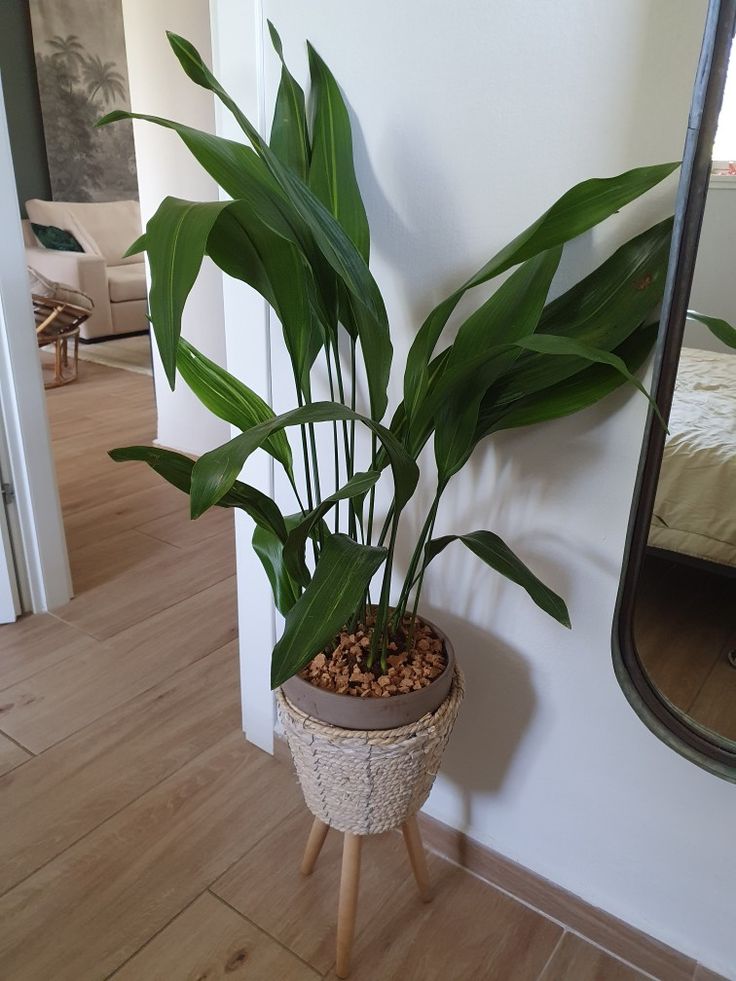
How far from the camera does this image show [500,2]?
894mm

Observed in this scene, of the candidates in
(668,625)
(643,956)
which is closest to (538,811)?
(643,956)

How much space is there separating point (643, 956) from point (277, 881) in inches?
22.6

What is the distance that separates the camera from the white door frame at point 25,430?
1.70 m

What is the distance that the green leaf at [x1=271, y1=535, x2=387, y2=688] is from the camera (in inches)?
30.6

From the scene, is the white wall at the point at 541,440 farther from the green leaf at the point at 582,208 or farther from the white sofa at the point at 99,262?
the white sofa at the point at 99,262

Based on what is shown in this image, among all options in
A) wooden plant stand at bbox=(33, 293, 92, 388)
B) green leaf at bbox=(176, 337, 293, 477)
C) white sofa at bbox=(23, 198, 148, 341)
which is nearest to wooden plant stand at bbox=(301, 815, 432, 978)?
green leaf at bbox=(176, 337, 293, 477)

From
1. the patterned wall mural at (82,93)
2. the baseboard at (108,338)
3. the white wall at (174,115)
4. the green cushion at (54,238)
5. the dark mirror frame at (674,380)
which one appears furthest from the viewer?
the patterned wall mural at (82,93)

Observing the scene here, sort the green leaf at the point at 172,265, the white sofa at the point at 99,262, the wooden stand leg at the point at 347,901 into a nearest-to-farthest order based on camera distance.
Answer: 1. the green leaf at the point at 172,265
2. the wooden stand leg at the point at 347,901
3. the white sofa at the point at 99,262

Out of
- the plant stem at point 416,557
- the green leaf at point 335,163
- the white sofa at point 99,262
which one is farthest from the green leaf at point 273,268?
the white sofa at point 99,262

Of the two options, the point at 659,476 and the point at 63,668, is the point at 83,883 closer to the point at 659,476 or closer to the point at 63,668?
the point at 63,668

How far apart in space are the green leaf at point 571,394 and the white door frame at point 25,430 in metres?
1.28

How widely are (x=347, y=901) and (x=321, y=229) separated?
916mm

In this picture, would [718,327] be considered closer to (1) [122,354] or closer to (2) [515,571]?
(2) [515,571]

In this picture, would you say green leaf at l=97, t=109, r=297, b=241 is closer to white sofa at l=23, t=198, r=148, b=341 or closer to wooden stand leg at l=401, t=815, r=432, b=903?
wooden stand leg at l=401, t=815, r=432, b=903
